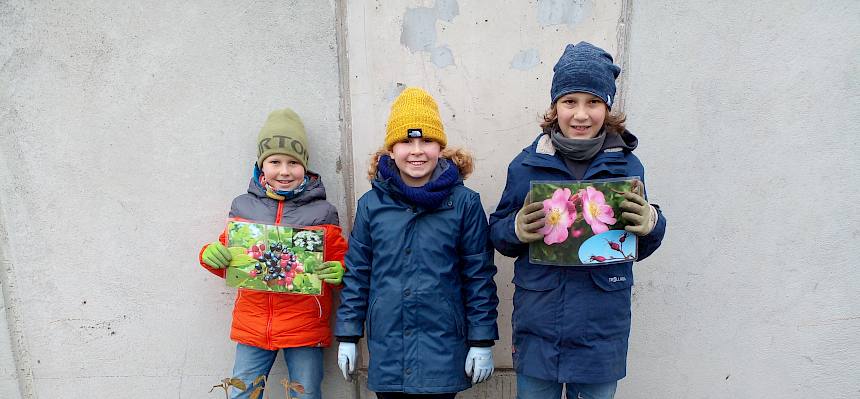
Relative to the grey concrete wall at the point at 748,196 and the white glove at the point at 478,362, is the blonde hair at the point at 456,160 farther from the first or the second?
the grey concrete wall at the point at 748,196

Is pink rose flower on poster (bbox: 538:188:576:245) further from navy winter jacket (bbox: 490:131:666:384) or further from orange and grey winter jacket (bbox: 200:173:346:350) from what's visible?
orange and grey winter jacket (bbox: 200:173:346:350)

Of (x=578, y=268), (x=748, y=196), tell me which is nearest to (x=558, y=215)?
(x=578, y=268)

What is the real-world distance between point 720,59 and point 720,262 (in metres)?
1.08

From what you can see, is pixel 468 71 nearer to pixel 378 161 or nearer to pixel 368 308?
pixel 378 161

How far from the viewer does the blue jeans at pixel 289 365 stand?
2.48m

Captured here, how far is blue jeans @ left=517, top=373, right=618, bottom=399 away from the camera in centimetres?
213

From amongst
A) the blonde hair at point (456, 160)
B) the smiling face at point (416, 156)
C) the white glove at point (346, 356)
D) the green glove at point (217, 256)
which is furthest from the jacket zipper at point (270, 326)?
the smiling face at point (416, 156)

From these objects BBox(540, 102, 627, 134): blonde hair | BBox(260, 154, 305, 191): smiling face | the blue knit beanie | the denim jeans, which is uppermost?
the blue knit beanie

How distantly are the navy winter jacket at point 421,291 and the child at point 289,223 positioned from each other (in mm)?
266

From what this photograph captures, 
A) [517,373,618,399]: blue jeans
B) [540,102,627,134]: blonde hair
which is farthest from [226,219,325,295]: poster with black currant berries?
[540,102,627,134]: blonde hair

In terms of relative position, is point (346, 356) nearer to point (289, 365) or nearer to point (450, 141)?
point (289, 365)

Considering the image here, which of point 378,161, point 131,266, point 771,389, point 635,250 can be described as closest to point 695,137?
point 635,250

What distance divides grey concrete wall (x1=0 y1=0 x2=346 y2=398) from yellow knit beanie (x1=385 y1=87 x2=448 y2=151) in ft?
2.00

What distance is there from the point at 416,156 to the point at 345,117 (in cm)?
71
